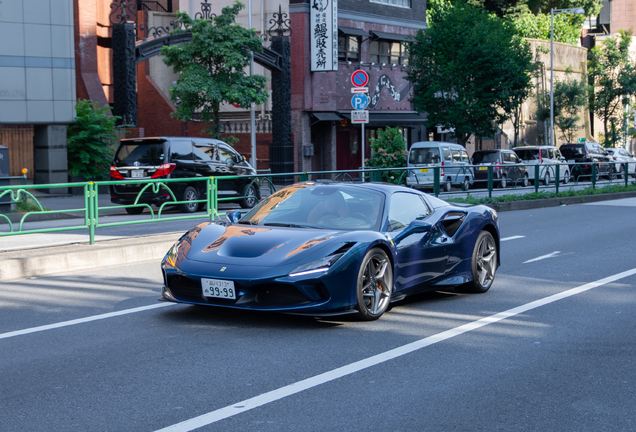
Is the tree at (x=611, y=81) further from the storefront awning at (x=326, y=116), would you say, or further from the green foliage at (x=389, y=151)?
the green foliage at (x=389, y=151)

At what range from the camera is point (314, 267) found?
658 centimetres

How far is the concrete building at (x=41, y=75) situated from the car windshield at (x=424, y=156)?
40.6 feet

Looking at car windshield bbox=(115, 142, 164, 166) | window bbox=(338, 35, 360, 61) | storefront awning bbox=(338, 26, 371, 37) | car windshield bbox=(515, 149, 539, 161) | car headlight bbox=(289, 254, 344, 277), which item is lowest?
car headlight bbox=(289, 254, 344, 277)

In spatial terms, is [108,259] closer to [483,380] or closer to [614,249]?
[483,380]

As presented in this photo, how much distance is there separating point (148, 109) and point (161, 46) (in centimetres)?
1536

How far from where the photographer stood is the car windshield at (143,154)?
1941 cm

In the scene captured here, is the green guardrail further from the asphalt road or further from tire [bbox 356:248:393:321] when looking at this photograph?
tire [bbox 356:248:393:321]

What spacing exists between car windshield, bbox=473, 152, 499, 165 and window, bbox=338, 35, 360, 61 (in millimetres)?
8677

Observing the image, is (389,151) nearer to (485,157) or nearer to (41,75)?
(485,157)

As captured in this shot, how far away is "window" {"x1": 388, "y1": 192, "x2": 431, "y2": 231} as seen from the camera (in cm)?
771

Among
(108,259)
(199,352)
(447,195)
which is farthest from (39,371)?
(447,195)

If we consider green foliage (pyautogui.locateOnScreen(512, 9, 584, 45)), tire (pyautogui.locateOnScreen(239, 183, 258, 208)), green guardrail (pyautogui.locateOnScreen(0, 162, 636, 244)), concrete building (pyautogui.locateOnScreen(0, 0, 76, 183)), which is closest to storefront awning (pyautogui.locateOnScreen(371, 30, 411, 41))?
green guardrail (pyautogui.locateOnScreen(0, 162, 636, 244))

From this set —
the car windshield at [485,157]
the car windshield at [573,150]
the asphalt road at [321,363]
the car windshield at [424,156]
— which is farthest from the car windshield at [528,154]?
the asphalt road at [321,363]

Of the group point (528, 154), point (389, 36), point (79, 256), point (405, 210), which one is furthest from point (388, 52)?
point (405, 210)
